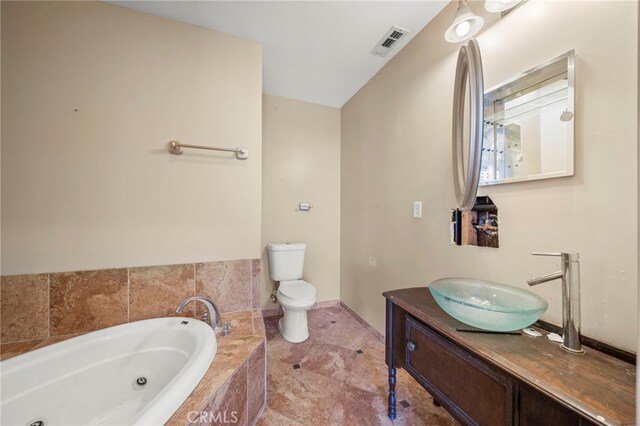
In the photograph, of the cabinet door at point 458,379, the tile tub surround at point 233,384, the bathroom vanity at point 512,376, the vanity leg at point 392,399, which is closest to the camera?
the bathroom vanity at point 512,376

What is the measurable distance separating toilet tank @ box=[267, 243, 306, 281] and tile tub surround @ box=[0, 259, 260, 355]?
2.09 ft

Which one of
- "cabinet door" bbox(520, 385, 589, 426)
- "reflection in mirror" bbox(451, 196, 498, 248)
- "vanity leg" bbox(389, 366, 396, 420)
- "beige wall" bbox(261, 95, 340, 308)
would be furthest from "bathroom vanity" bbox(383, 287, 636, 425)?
"beige wall" bbox(261, 95, 340, 308)

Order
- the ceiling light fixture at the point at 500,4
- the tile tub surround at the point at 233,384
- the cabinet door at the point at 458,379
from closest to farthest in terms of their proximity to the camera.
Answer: the cabinet door at the point at 458,379
the tile tub surround at the point at 233,384
the ceiling light fixture at the point at 500,4

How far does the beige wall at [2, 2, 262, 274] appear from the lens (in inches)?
52.4

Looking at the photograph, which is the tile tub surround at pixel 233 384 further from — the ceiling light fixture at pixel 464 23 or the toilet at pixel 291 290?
the ceiling light fixture at pixel 464 23

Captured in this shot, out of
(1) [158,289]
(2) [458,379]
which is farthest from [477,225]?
(1) [158,289]

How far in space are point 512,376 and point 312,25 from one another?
6.94 ft

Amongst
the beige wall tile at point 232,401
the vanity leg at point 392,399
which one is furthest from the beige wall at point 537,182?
the beige wall tile at point 232,401

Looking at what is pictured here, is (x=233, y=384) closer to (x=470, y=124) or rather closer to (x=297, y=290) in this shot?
(x=297, y=290)

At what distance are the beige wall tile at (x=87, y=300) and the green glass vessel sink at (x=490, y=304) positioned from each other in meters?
1.86

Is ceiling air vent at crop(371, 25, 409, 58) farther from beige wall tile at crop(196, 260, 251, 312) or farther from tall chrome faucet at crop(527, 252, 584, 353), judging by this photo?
beige wall tile at crop(196, 260, 251, 312)

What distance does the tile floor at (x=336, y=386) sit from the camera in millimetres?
1276

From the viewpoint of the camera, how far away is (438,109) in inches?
58.4

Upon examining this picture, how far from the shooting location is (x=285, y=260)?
2371 millimetres
